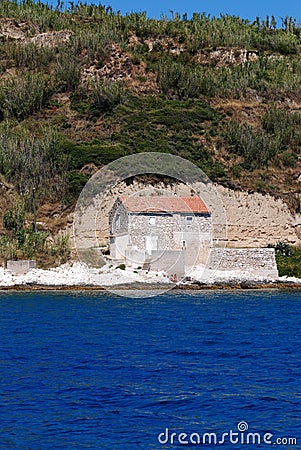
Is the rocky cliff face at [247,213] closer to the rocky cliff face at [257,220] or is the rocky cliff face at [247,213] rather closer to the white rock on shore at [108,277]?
the rocky cliff face at [257,220]

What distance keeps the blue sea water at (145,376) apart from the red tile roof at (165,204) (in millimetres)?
10994

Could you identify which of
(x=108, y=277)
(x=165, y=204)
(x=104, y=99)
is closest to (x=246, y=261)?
(x=165, y=204)

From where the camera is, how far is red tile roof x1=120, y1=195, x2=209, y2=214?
135ft

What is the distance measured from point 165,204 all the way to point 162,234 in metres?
1.98

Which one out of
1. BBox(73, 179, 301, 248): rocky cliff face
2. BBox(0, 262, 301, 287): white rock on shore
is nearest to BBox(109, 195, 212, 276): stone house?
BBox(0, 262, 301, 287): white rock on shore

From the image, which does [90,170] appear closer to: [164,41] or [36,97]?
[36,97]

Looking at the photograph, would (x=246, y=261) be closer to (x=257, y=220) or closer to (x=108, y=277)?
(x=108, y=277)

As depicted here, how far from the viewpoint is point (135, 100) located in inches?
2258

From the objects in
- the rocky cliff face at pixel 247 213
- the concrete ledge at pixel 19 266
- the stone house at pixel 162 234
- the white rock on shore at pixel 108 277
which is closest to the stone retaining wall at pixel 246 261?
the white rock on shore at pixel 108 277

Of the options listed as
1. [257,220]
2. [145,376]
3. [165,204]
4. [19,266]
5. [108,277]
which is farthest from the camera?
[257,220]

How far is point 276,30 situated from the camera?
76000mm

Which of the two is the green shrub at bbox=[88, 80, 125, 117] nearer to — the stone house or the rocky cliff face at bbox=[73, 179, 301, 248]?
the rocky cliff face at bbox=[73, 179, 301, 248]

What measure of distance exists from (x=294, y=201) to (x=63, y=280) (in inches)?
654

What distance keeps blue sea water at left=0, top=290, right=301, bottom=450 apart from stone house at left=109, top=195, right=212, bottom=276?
8.69 metres
